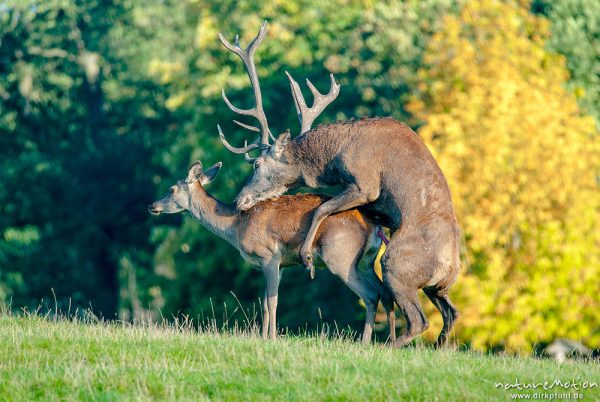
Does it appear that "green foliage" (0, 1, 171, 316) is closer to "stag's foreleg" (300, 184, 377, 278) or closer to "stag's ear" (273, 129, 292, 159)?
"stag's ear" (273, 129, 292, 159)

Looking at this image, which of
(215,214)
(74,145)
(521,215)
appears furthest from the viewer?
(74,145)

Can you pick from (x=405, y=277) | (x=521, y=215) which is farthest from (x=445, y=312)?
(x=521, y=215)

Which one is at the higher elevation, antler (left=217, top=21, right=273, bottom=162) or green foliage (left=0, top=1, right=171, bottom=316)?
antler (left=217, top=21, right=273, bottom=162)

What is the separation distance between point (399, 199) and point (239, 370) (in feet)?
9.49

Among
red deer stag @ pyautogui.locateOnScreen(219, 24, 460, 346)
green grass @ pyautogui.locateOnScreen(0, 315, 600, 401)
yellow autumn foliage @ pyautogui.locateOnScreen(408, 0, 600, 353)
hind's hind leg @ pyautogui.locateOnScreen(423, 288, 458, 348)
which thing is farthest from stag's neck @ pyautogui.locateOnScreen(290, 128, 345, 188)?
yellow autumn foliage @ pyautogui.locateOnScreen(408, 0, 600, 353)

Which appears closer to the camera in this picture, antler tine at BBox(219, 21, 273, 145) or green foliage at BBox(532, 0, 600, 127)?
antler tine at BBox(219, 21, 273, 145)

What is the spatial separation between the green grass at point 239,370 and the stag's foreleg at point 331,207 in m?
0.99

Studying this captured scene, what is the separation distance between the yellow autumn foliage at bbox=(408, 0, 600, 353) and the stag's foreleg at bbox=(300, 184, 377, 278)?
698 cm

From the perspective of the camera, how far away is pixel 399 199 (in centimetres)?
1266

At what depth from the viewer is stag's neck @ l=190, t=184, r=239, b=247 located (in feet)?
47.7

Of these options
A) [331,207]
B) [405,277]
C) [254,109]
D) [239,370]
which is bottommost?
[239,370]

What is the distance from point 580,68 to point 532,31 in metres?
1.20

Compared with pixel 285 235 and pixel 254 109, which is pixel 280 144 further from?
pixel 254 109

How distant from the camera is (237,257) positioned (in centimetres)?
2766
